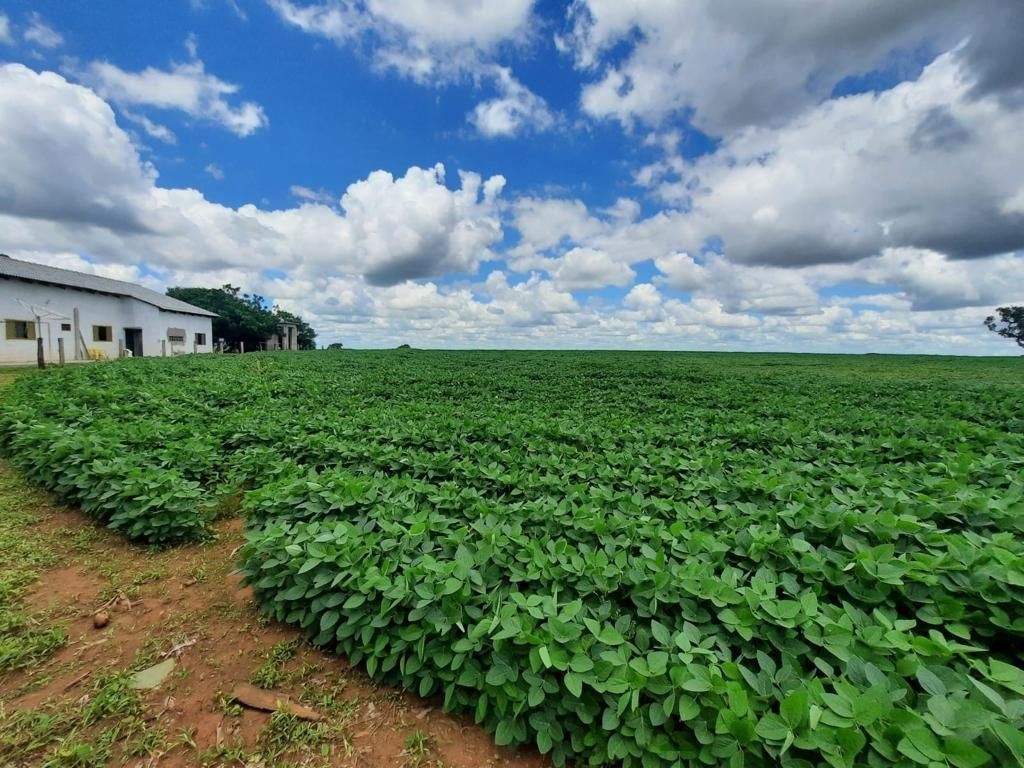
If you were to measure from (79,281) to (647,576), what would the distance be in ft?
121

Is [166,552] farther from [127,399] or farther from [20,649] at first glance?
[127,399]

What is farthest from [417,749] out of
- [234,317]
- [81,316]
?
[234,317]

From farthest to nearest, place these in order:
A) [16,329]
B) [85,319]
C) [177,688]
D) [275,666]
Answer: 1. [85,319]
2. [16,329]
3. [275,666]
4. [177,688]

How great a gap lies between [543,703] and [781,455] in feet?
14.4

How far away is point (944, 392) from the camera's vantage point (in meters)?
11.0

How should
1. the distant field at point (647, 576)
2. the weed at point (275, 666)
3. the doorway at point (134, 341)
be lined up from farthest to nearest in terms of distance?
the doorway at point (134, 341) → the weed at point (275, 666) → the distant field at point (647, 576)

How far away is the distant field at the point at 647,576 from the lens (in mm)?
1666

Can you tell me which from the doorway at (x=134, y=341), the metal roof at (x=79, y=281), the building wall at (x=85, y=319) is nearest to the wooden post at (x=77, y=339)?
the building wall at (x=85, y=319)

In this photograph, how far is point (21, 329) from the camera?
882 inches

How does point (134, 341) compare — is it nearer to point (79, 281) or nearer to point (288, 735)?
point (79, 281)

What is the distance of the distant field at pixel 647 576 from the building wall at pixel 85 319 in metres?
25.0

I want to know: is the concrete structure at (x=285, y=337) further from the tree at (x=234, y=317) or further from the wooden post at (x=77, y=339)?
the wooden post at (x=77, y=339)

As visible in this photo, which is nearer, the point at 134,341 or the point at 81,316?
the point at 81,316

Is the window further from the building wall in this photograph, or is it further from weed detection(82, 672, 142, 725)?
weed detection(82, 672, 142, 725)
